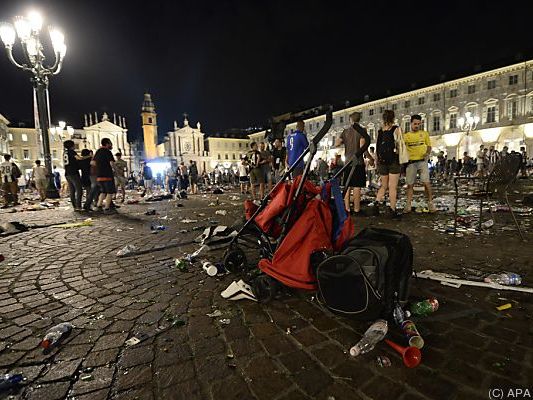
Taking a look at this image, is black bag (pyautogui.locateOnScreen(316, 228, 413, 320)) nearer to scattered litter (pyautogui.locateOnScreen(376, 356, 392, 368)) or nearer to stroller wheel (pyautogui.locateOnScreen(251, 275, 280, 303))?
scattered litter (pyautogui.locateOnScreen(376, 356, 392, 368))

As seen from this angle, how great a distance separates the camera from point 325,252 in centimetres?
229

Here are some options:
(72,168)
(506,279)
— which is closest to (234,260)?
(506,279)

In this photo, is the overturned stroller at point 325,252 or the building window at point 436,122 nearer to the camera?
the overturned stroller at point 325,252

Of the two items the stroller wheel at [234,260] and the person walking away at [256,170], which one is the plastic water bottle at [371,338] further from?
the person walking away at [256,170]

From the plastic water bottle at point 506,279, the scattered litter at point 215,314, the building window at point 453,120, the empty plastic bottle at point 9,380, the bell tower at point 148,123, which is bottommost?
the scattered litter at point 215,314

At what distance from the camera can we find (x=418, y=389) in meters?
1.44

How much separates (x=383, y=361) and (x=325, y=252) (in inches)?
33.9

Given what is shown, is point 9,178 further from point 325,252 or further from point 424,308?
point 424,308

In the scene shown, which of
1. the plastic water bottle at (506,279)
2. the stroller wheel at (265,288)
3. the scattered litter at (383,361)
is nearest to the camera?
the scattered litter at (383,361)

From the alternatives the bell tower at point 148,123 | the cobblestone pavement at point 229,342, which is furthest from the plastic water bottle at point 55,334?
the bell tower at point 148,123

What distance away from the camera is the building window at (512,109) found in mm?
35219

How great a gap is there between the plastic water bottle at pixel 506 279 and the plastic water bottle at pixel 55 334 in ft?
11.9

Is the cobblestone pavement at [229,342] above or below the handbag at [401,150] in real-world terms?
below

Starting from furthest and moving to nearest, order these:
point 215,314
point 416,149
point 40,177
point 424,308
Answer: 1. point 40,177
2. point 416,149
3. point 215,314
4. point 424,308
